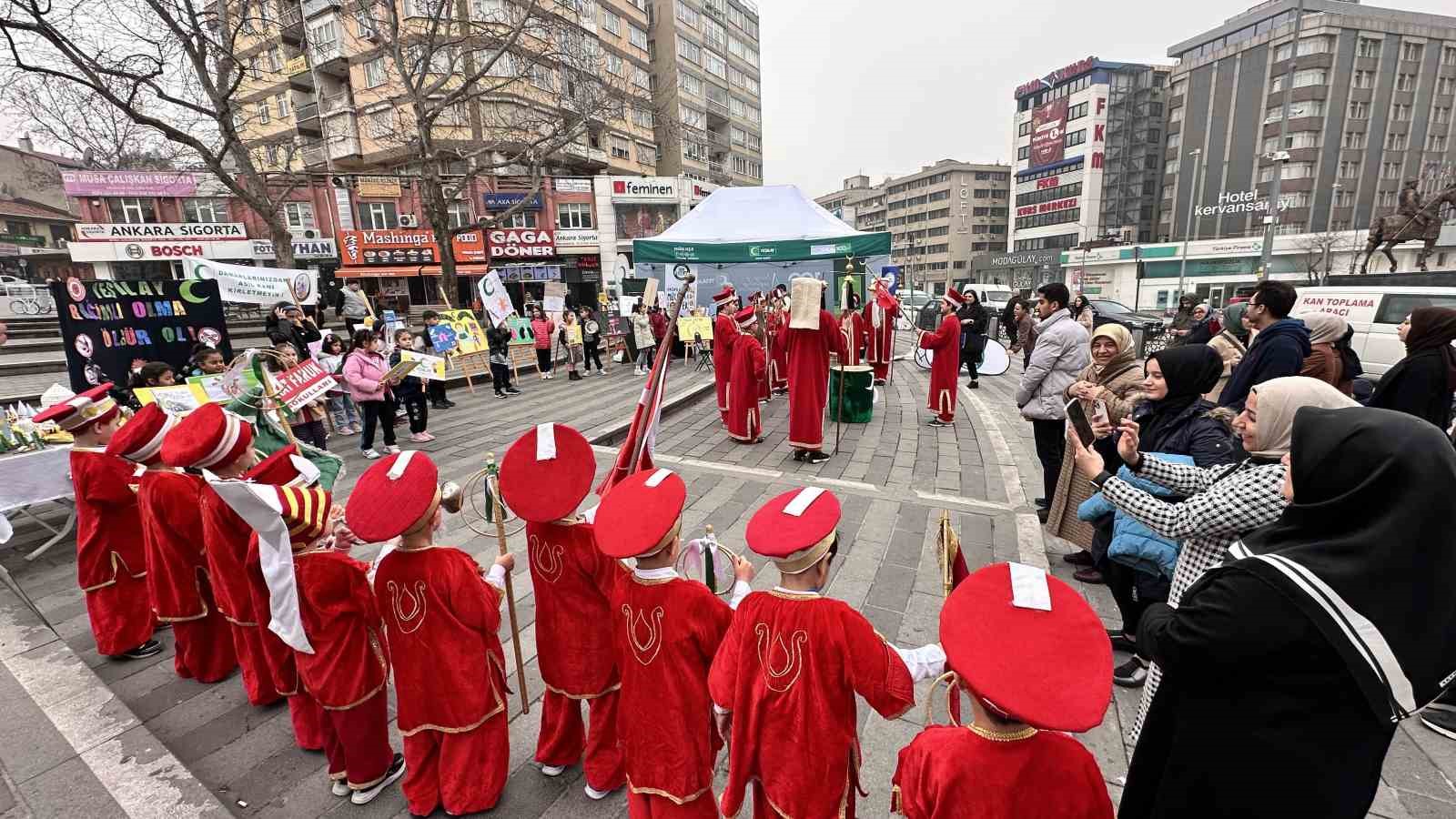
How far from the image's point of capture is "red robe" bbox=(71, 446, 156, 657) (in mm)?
3398

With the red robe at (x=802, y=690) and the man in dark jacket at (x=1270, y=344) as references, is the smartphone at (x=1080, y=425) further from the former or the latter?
the man in dark jacket at (x=1270, y=344)

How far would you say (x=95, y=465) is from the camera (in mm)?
3377

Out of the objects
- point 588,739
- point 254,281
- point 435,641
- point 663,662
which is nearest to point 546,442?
point 435,641

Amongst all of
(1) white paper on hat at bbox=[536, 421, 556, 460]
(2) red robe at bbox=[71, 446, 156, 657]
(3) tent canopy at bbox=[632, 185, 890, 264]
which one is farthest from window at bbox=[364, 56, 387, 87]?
(1) white paper on hat at bbox=[536, 421, 556, 460]

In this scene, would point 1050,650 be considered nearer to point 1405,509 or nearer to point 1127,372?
point 1405,509

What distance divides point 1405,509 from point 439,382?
1205 cm

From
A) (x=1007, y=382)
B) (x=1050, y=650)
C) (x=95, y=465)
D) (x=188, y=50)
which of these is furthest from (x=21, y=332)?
(x=1007, y=382)

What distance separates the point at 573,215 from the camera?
101ft

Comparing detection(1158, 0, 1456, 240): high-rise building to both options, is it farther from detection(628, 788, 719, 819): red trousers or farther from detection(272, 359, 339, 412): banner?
detection(628, 788, 719, 819): red trousers

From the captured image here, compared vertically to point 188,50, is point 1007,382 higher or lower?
lower

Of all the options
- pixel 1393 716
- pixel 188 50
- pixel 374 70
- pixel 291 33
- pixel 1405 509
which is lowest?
pixel 1393 716

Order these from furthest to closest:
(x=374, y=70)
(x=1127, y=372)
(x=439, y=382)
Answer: (x=374, y=70) → (x=439, y=382) → (x=1127, y=372)

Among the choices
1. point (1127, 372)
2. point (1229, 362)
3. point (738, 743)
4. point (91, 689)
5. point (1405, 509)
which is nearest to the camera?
point (1405, 509)

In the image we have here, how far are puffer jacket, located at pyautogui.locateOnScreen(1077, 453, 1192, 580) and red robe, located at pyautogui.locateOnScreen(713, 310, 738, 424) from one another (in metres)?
5.72
